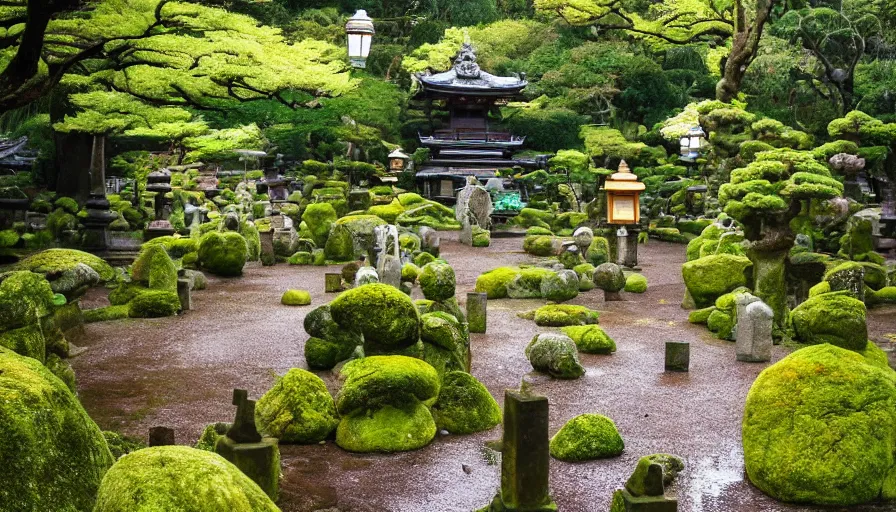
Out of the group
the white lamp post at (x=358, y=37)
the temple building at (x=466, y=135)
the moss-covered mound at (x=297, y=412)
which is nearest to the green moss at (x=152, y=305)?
the white lamp post at (x=358, y=37)

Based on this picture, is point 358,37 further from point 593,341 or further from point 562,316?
point 593,341

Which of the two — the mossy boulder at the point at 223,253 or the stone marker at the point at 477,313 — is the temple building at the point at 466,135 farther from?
the stone marker at the point at 477,313

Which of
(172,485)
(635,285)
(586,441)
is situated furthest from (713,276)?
(172,485)

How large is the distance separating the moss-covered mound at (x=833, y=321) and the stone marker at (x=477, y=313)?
4.68 meters

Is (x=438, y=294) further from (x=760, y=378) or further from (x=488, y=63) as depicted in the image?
(x=488, y=63)

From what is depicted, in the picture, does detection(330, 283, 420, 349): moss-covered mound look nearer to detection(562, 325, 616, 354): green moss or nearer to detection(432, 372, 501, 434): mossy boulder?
detection(432, 372, 501, 434): mossy boulder

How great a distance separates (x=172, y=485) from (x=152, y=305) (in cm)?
1265

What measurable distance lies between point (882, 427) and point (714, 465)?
1.59m

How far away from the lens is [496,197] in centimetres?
3872

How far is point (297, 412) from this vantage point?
28.7 feet

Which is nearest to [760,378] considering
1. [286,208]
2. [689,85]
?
[286,208]

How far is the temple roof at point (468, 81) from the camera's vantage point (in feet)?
141

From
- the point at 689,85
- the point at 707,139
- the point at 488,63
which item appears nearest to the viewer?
the point at 707,139

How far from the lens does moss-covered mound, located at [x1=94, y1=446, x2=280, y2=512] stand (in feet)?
11.1
